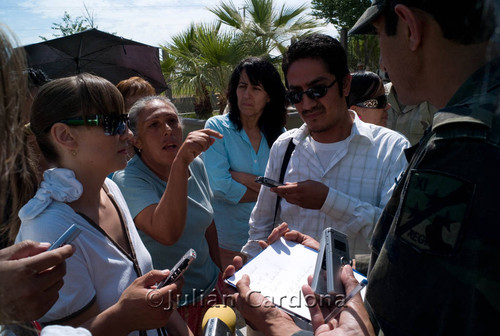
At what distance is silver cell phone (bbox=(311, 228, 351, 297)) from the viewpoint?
132 cm

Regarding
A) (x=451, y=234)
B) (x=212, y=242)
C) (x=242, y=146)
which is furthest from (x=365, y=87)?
(x=451, y=234)

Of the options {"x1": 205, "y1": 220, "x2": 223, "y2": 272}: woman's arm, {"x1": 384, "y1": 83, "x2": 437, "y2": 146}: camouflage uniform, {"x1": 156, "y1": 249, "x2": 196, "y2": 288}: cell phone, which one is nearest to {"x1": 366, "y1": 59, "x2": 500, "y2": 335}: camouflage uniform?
{"x1": 156, "y1": 249, "x2": 196, "y2": 288}: cell phone

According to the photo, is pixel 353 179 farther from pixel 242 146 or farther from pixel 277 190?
pixel 242 146

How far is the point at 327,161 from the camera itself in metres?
2.40

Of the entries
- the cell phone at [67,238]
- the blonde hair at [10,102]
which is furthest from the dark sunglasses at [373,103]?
the blonde hair at [10,102]

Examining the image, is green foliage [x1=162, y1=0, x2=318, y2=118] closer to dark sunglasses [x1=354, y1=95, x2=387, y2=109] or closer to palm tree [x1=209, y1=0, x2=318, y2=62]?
palm tree [x1=209, y1=0, x2=318, y2=62]

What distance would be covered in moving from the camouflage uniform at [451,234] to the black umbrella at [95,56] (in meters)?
5.13

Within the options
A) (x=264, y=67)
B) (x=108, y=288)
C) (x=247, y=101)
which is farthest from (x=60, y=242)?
(x=264, y=67)

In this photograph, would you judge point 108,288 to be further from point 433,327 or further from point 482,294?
point 482,294

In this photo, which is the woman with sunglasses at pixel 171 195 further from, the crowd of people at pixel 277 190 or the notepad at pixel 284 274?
Result: the notepad at pixel 284 274

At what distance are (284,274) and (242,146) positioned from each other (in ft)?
6.72

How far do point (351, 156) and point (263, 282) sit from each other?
107 centimetres

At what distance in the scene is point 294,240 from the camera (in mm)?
1983

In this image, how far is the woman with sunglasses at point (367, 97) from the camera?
3660 millimetres
